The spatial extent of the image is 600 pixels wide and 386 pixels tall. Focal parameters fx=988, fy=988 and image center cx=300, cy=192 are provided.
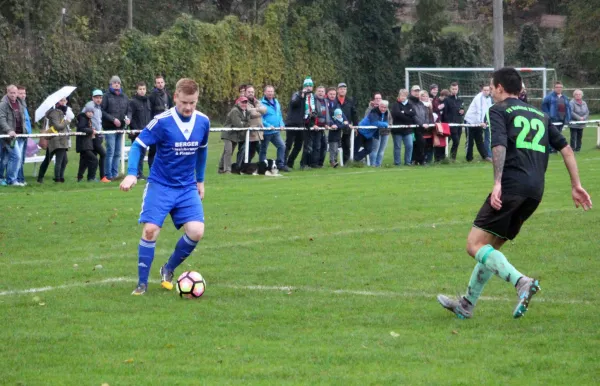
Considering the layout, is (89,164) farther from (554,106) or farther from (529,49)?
(529,49)

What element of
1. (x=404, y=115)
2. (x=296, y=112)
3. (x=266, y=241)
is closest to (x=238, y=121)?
(x=296, y=112)

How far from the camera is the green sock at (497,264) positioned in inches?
283

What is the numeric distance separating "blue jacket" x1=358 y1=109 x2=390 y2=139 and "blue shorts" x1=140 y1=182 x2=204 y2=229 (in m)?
14.2

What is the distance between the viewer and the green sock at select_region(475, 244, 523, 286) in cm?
720

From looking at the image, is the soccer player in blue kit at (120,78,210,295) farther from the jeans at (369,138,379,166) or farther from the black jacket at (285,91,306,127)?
the jeans at (369,138,379,166)

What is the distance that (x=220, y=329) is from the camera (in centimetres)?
715

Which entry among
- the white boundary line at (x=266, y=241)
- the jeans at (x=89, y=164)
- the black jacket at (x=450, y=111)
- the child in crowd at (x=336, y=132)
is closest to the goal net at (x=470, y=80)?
the black jacket at (x=450, y=111)

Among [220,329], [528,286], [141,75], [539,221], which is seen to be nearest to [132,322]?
[220,329]

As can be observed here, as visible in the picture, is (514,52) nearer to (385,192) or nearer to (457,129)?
(457,129)

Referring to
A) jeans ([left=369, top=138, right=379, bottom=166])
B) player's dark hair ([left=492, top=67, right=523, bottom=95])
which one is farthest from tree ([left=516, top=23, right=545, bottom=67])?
player's dark hair ([left=492, top=67, right=523, bottom=95])

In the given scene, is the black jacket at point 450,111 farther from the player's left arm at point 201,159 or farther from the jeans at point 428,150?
the player's left arm at point 201,159

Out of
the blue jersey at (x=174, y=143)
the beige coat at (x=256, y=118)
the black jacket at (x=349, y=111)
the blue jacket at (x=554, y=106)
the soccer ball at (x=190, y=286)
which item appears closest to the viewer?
the soccer ball at (x=190, y=286)

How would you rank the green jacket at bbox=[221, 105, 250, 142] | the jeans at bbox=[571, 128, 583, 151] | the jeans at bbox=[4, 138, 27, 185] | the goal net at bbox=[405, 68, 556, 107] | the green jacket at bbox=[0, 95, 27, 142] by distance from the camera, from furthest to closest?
the goal net at bbox=[405, 68, 556, 107] < the jeans at bbox=[571, 128, 583, 151] < the green jacket at bbox=[221, 105, 250, 142] < the jeans at bbox=[4, 138, 27, 185] < the green jacket at bbox=[0, 95, 27, 142]

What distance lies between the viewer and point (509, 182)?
7227 millimetres
